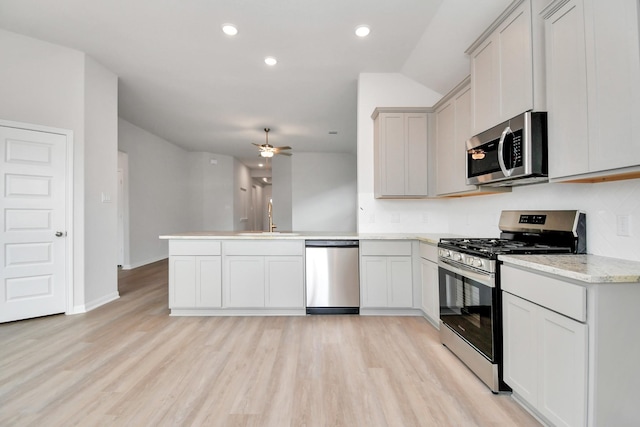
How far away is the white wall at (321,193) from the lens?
851 centimetres

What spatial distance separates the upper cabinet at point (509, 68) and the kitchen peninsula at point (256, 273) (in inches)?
62.2

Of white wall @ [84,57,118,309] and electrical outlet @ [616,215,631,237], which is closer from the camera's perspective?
electrical outlet @ [616,215,631,237]

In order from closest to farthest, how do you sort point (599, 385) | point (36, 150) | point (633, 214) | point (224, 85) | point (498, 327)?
point (599, 385)
point (633, 214)
point (498, 327)
point (36, 150)
point (224, 85)

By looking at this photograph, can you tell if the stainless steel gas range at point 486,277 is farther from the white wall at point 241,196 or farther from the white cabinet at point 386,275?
the white wall at point 241,196

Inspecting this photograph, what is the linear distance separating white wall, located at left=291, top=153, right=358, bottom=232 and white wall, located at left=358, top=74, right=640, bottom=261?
15.6 feet

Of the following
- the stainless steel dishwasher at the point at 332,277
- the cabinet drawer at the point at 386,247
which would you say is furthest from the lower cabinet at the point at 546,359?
the stainless steel dishwasher at the point at 332,277

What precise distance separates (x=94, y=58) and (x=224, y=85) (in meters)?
1.48

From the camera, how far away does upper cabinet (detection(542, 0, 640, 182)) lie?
1.33m

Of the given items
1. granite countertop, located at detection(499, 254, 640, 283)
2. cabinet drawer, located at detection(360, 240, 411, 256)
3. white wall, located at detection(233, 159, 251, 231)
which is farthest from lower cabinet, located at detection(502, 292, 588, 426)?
white wall, located at detection(233, 159, 251, 231)

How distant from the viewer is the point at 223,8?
2637 mm

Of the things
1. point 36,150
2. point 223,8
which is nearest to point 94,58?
point 36,150

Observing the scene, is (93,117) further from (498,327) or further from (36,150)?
(498,327)

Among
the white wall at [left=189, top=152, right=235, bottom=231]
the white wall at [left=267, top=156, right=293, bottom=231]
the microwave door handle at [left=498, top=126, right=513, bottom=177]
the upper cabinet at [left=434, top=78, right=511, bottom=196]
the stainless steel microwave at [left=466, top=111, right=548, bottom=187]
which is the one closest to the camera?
the stainless steel microwave at [left=466, top=111, right=548, bottom=187]

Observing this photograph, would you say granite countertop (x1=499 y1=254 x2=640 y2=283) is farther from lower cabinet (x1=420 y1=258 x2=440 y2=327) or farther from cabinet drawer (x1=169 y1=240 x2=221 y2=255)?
cabinet drawer (x1=169 y1=240 x2=221 y2=255)
